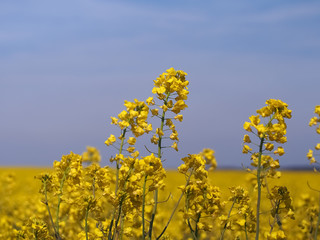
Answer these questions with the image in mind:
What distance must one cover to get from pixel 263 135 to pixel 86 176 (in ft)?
6.19

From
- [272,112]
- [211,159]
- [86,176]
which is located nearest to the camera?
[272,112]

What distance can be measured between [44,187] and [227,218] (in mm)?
1993

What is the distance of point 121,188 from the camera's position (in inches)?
173

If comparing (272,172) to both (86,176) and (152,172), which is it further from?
(86,176)

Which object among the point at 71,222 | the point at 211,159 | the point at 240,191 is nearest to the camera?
the point at 240,191

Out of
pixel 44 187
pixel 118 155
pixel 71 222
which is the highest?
pixel 118 155

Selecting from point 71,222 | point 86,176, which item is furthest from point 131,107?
point 71,222

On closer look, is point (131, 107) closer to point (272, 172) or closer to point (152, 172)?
point (152, 172)

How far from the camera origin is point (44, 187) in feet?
17.4

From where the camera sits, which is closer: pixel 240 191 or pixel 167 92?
pixel 167 92

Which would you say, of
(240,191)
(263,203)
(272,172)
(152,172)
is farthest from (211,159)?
(263,203)

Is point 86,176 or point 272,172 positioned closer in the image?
point 272,172

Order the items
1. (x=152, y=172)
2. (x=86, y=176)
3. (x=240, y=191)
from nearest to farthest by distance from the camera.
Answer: (x=152, y=172) → (x=86, y=176) → (x=240, y=191)

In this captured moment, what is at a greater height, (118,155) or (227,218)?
(118,155)
